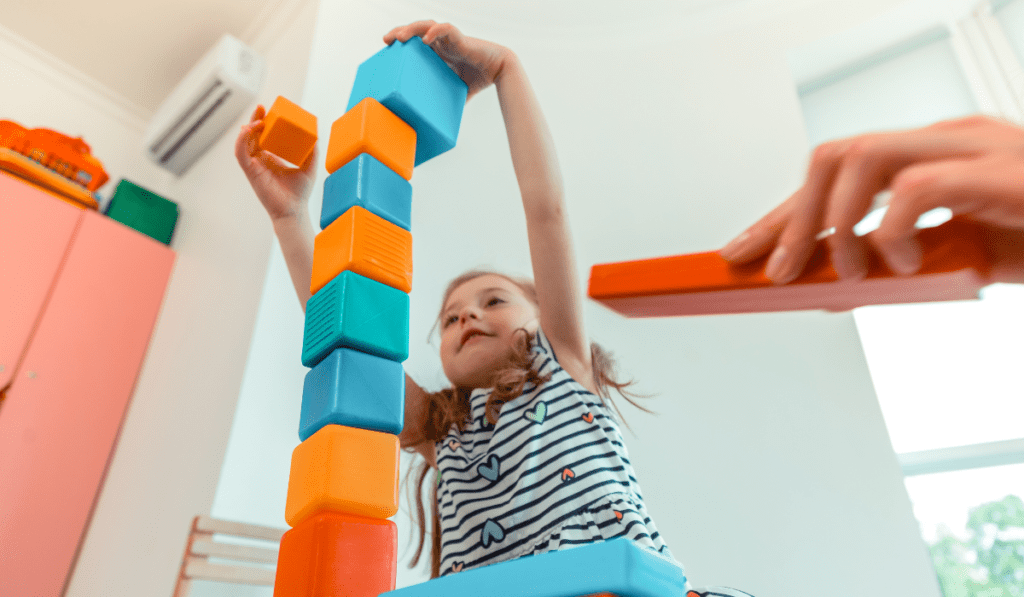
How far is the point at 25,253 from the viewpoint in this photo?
153 cm

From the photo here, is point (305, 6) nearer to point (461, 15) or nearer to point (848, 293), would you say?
point (461, 15)

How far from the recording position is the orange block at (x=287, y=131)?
819 millimetres

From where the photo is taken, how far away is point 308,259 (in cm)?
97

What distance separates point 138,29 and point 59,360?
102 centimetres

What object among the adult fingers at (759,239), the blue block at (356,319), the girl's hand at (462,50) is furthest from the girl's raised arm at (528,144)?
the adult fingers at (759,239)

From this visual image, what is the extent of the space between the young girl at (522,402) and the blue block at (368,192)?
207 mm

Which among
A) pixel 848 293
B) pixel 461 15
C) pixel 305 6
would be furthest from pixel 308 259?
pixel 461 15

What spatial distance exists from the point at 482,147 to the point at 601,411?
3.36ft

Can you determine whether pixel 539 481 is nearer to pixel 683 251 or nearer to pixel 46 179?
pixel 683 251

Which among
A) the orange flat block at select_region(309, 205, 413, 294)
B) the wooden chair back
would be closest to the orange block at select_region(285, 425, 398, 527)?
the orange flat block at select_region(309, 205, 413, 294)

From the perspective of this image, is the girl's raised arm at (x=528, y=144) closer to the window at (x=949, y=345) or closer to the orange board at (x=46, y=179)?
the window at (x=949, y=345)

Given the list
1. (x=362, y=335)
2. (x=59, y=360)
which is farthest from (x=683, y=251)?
(x=59, y=360)

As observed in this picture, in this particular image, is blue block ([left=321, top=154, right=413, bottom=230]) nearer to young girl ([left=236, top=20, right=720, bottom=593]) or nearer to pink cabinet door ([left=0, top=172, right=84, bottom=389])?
young girl ([left=236, top=20, right=720, bottom=593])

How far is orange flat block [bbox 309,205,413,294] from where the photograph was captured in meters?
0.66
